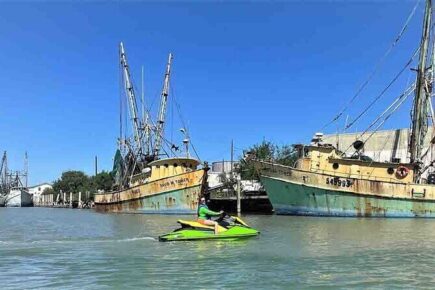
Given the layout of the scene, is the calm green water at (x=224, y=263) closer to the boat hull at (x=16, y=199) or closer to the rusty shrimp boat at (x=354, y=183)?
the rusty shrimp boat at (x=354, y=183)

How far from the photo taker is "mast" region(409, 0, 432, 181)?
44.5 meters

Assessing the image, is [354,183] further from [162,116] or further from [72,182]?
[72,182]

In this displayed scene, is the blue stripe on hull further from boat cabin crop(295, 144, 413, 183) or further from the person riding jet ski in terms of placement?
the person riding jet ski

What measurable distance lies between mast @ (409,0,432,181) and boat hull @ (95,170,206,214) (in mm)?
18470

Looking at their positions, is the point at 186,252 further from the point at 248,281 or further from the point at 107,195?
the point at 107,195

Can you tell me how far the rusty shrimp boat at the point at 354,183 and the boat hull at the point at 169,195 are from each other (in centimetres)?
716

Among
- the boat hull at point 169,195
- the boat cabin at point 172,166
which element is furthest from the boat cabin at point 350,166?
the boat cabin at point 172,166

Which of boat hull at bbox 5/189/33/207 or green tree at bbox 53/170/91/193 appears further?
green tree at bbox 53/170/91/193

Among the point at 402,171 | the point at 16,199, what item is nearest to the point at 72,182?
the point at 16,199

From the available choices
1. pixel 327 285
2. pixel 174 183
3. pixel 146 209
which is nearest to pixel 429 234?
pixel 327 285

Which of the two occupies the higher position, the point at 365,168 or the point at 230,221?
the point at 365,168

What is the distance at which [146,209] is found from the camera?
52.9 m

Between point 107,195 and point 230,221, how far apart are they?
41595mm

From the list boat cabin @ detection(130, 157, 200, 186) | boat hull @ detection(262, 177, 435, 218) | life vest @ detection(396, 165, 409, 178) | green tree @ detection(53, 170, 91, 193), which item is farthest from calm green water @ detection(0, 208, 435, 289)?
green tree @ detection(53, 170, 91, 193)
